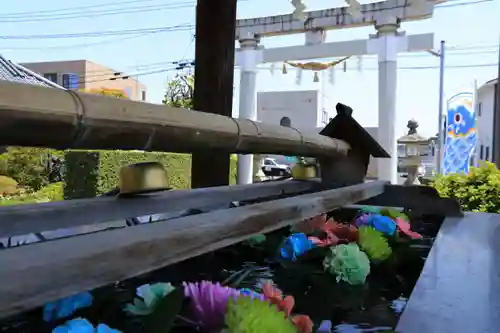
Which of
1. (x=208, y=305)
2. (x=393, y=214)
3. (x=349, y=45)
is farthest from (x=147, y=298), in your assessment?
(x=349, y=45)

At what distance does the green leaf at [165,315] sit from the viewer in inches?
19.8

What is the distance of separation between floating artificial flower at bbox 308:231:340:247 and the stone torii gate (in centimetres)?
823

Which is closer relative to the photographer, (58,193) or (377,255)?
(377,255)

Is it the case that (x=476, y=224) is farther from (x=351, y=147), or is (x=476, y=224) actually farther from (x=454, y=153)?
(x=454, y=153)

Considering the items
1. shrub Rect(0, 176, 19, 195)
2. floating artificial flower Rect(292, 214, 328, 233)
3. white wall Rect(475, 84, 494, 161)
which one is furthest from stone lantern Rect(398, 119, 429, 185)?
white wall Rect(475, 84, 494, 161)

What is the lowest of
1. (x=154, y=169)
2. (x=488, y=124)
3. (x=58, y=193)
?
(x=58, y=193)

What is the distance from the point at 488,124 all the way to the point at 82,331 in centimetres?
2501

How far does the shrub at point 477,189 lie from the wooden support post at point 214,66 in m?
3.24

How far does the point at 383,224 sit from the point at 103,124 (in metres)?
1.00

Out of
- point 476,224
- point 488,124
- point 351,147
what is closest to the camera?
point 476,224

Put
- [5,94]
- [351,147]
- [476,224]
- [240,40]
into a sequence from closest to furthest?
1. [5,94]
2. [476,224]
3. [351,147]
4. [240,40]

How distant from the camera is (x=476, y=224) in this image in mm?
1455

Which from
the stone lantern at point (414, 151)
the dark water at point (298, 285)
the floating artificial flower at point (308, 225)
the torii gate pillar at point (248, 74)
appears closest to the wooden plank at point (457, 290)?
the dark water at point (298, 285)

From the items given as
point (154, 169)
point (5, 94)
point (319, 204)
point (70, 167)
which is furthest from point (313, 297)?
point (70, 167)
